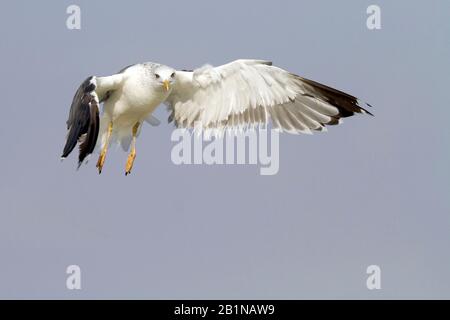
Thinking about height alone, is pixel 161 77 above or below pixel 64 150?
above

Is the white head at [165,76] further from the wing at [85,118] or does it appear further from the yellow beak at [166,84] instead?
the wing at [85,118]

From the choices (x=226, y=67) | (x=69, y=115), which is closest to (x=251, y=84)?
(x=226, y=67)

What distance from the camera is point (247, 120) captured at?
1349cm

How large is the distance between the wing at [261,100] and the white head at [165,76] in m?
0.28

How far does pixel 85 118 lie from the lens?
1201cm

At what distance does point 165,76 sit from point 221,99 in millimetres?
862

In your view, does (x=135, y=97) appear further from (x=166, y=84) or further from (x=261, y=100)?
(x=261, y=100)

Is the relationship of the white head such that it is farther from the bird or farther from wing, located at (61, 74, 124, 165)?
wing, located at (61, 74, 124, 165)

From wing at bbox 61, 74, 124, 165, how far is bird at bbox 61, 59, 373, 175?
0.31 metres

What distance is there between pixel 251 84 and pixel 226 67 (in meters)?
0.35

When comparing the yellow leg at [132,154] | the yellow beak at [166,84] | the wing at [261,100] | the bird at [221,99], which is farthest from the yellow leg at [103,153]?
the yellow beak at [166,84]

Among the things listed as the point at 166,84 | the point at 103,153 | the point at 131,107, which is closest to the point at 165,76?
the point at 166,84

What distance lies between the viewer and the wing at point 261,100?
43.7 feet

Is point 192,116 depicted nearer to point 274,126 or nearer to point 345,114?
point 274,126
